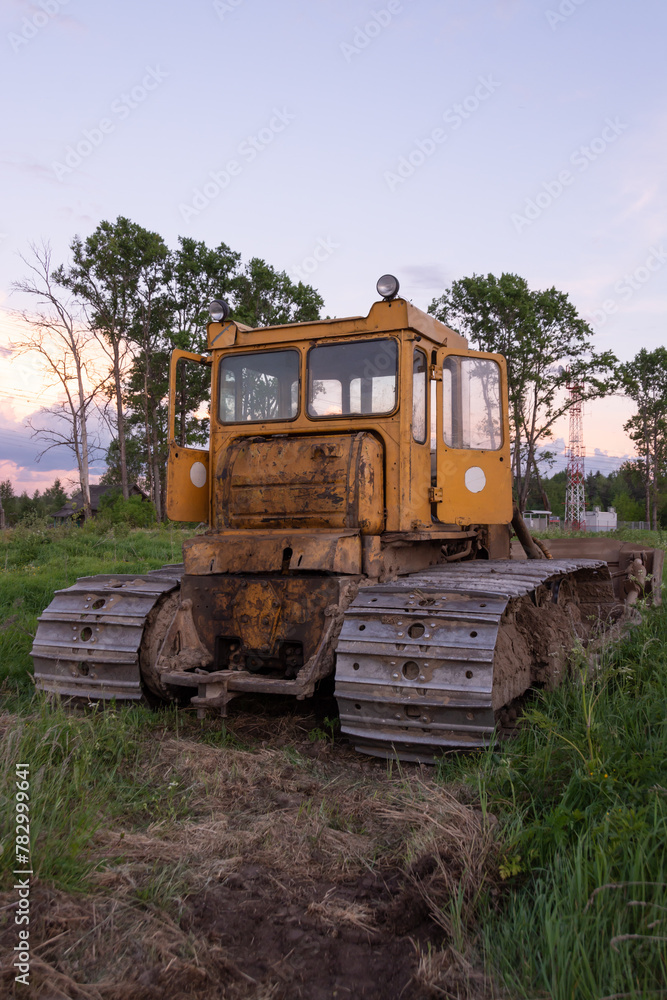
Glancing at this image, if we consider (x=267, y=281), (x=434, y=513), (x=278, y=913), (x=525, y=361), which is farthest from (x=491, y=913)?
(x=267, y=281)

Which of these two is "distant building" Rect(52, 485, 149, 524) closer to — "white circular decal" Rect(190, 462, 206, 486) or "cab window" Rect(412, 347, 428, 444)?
"white circular decal" Rect(190, 462, 206, 486)

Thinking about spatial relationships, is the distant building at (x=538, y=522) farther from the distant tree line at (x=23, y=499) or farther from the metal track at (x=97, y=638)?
the distant tree line at (x=23, y=499)

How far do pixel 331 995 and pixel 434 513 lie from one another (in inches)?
161

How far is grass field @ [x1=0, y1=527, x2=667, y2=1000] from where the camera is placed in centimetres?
239

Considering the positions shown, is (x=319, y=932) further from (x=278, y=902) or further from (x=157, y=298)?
(x=157, y=298)

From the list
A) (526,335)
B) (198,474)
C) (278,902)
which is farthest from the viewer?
(526,335)

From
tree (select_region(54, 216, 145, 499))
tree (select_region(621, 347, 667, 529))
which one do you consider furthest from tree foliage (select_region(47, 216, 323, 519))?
tree (select_region(621, 347, 667, 529))

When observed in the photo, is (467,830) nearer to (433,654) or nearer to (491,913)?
(491,913)

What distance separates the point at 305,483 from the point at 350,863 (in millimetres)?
2965

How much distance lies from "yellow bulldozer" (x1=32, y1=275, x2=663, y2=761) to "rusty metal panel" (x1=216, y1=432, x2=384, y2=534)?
0.6 inches

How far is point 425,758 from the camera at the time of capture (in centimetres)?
443

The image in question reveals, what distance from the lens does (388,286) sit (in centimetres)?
580

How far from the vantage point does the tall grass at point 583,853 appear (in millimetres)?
2232

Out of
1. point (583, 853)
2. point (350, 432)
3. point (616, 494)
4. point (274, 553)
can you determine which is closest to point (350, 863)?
point (583, 853)
